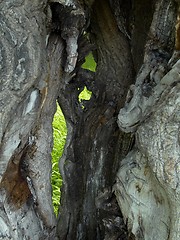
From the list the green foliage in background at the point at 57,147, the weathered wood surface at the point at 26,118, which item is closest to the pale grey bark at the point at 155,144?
the weathered wood surface at the point at 26,118

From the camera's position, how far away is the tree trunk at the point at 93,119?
75 centimetres

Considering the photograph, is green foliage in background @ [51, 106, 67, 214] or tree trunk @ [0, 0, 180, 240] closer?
tree trunk @ [0, 0, 180, 240]

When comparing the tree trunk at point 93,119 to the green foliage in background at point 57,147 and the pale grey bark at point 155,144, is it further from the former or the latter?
the green foliage in background at point 57,147

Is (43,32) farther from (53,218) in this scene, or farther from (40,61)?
(53,218)

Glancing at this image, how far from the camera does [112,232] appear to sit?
0.93 m

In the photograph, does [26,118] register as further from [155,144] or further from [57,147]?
[57,147]

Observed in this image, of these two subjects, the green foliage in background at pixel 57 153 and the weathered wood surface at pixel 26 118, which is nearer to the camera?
the weathered wood surface at pixel 26 118

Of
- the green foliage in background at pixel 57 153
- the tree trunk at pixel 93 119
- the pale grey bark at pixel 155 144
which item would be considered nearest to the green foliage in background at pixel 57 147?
the green foliage in background at pixel 57 153

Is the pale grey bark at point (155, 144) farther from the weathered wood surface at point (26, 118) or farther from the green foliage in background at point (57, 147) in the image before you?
the green foliage in background at point (57, 147)

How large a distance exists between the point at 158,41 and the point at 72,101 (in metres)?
0.25

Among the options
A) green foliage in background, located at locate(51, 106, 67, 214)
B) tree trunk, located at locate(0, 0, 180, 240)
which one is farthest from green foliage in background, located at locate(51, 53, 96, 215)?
tree trunk, located at locate(0, 0, 180, 240)

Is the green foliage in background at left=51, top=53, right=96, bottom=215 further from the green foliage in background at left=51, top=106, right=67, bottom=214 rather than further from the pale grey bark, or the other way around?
the pale grey bark

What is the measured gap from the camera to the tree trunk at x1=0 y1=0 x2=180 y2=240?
75 centimetres

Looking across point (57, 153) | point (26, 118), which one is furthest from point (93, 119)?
point (57, 153)
